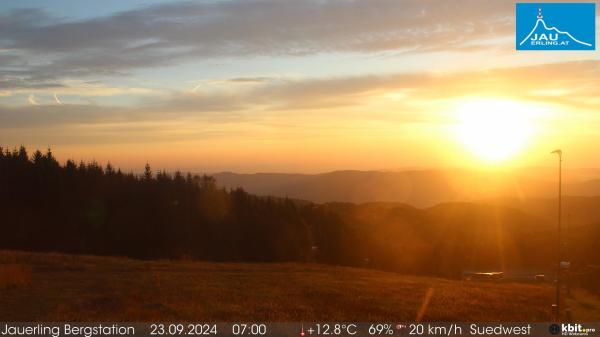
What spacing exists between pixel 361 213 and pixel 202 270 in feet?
468

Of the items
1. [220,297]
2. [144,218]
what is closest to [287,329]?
[220,297]

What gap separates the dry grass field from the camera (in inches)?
679

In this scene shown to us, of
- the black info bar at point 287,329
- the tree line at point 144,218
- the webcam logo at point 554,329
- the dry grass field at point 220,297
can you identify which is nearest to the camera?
the black info bar at point 287,329

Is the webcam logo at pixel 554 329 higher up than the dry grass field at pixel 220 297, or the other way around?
the webcam logo at pixel 554 329

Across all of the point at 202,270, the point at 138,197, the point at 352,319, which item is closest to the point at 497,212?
the point at 138,197

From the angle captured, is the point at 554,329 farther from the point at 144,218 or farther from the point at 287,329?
the point at 144,218

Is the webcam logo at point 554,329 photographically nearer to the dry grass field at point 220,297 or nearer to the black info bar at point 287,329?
the black info bar at point 287,329

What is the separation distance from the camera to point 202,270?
32594 mm

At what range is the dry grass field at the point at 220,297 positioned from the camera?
1725 cm

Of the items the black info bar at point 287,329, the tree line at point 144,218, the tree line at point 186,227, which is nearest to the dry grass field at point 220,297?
the black info bar at point 287,329

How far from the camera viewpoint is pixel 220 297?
69.8ft

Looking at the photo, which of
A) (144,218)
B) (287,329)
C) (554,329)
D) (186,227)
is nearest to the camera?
(287,329)

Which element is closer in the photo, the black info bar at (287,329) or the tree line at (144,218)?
the black info bar at (287,329)

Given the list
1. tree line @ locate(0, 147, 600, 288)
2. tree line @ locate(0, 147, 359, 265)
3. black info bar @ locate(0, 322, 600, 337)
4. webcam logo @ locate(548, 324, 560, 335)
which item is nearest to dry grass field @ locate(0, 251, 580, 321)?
black info bar @ locate(0, 322, 600, 337)
